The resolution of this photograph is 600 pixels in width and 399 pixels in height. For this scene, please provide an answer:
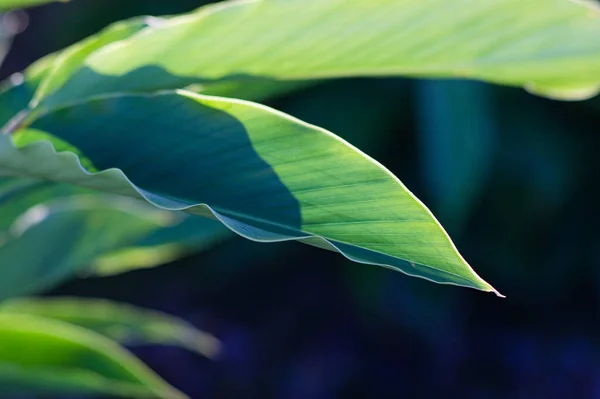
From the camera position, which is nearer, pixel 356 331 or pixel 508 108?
pixel 508 108

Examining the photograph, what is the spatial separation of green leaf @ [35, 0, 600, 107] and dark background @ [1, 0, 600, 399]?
1.14 meters

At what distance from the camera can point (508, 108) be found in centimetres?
189

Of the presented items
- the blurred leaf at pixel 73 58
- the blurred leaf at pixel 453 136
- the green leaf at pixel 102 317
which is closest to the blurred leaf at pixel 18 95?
the blurred leaf at pixel 73 58

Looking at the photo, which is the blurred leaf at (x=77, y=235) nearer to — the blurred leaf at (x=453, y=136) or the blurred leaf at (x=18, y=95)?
the blurred leaf at (x=18, y=95)

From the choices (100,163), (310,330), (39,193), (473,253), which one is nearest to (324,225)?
(100,163)

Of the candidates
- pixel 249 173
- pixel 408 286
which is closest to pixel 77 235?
pixel 249 173

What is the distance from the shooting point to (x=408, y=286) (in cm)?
204

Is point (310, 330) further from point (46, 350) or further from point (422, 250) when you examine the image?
point (422, 250)

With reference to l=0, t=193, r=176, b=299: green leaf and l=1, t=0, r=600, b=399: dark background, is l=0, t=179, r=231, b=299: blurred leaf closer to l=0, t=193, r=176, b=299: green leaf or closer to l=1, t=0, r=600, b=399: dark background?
l=0, t=193, r=176, b=299: green leaf

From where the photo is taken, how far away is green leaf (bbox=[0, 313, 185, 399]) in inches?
Answer: 26.1

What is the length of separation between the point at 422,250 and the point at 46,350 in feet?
1.51

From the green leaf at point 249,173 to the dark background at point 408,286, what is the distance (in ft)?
4.03

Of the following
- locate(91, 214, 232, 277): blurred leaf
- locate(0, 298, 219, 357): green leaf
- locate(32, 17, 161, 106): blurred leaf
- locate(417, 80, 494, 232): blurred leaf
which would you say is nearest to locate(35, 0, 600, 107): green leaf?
locate(32, 17, 161, 106): blurred leaf

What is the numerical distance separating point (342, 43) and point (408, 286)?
162 centimetres
